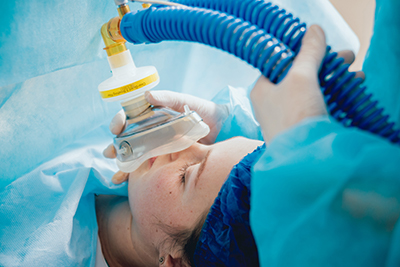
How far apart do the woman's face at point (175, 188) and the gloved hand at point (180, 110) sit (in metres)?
0.17

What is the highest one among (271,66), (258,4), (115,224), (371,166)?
(258,4)

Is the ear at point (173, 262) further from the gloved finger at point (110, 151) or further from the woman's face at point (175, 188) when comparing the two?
the gloved finger at point (110, 151)

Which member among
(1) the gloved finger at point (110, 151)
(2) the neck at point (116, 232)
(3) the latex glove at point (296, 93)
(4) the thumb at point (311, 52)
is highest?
(4) the thumb at point (311, 52)

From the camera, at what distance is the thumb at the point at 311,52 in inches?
18.6

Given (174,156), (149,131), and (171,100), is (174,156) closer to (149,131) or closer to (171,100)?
(149,131)

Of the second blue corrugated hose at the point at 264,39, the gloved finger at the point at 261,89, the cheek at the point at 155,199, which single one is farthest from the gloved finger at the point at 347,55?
the cheek at the point at 155,199

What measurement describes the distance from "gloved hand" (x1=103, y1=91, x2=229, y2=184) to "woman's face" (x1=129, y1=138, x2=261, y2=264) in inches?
6.8

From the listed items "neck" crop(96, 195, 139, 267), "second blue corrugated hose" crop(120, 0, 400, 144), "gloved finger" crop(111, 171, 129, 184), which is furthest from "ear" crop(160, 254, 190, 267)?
"second blue corrugated hose" crop(120, 0, 400, 144)

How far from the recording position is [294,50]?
534 millimetres

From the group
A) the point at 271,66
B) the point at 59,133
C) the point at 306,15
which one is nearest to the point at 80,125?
the point at 59,133

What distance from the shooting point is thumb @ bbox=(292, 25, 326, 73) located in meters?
0.47

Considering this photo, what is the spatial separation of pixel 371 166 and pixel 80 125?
957 mm

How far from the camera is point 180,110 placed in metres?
1.14

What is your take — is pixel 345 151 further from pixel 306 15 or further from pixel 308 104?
pixel 306 15
